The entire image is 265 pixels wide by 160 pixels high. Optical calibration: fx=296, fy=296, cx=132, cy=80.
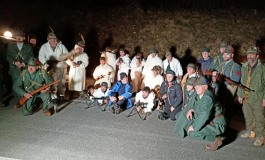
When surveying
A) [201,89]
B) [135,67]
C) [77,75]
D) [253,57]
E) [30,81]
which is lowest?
[30,81]

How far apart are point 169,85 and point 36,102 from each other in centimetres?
372

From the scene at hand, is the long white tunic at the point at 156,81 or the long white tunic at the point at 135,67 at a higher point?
the long white tunic at the point at 135,67

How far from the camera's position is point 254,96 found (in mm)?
6414

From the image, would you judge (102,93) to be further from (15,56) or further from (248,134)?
(248,134)

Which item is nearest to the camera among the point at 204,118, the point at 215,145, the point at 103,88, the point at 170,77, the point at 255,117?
the point at 215,145

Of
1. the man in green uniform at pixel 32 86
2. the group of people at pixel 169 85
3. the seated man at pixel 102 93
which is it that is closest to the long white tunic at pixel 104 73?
the group of people at pixel 169 85

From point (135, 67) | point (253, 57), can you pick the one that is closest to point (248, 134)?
point (253, 57)

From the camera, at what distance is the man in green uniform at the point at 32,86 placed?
7.91 metres

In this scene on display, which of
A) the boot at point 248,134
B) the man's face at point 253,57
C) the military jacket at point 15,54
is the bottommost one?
the boot at point 248,134

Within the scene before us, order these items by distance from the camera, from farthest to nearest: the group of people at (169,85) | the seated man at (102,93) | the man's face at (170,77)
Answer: the seated man at (102,93) → the man's face at (170,77) → the group of people at (169,85)

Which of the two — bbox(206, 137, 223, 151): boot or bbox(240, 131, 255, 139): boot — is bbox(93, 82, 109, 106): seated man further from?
bbox(240, 131, 255, 139): boot

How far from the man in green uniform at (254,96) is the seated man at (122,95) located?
3185 mm

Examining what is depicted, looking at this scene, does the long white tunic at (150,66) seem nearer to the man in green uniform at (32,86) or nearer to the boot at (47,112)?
the man in green uniform at (32,86)

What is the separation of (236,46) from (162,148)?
335 inches
